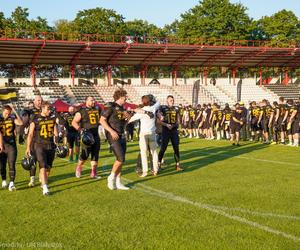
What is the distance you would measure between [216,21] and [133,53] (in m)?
26.0

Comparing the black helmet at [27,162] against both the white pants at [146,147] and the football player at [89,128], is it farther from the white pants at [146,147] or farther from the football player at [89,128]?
the white pants at [146,147]

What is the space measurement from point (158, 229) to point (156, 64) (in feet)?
133

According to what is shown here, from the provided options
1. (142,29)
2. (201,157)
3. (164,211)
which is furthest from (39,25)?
(164,211)

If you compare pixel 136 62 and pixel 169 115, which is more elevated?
pixel 136 62

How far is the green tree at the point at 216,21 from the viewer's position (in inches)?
2515

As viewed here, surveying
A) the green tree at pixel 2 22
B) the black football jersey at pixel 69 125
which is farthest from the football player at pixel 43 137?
the green tree at pixel 2 22

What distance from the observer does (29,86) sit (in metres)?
40.9

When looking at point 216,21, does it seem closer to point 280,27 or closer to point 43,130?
point 280,27

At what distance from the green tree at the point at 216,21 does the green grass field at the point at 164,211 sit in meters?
55.2

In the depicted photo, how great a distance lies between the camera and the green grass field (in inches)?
207

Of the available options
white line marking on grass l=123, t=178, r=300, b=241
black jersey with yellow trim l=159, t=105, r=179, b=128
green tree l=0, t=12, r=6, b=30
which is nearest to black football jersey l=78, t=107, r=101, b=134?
white line marking on grass l=123, t=178, r=300, b=241

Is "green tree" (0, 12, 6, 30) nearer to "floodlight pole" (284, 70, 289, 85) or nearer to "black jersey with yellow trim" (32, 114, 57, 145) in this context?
"floodlight pole" (284, 70, 289, 85)

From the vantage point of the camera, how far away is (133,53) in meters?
41.9

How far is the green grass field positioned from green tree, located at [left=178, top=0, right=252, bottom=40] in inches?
2175
